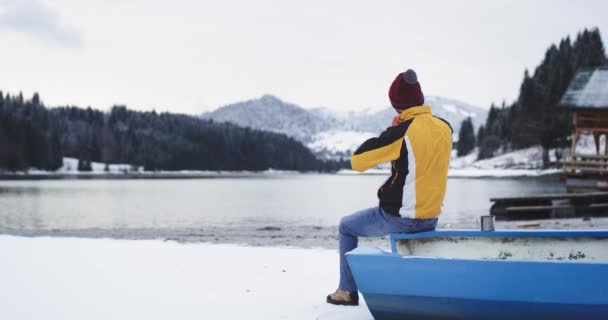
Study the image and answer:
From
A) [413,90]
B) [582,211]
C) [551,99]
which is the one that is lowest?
[582,211]

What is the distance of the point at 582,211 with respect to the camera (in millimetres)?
19797

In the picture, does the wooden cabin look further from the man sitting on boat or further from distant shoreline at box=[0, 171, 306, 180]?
distant shoreline at box=[0, 171, 306, 180]

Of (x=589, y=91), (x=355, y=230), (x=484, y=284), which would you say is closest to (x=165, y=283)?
(x=355, y=230)

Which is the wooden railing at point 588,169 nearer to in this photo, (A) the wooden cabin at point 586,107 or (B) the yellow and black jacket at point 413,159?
(A) the wooden cabin at point 586,107

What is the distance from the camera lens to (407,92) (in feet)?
15.5

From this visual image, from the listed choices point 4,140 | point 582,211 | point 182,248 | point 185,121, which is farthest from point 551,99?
point 185,121

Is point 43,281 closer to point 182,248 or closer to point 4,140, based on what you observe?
point 182,248

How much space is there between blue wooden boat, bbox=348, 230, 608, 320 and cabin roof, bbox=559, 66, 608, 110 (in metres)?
31.1

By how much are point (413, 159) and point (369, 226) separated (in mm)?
773

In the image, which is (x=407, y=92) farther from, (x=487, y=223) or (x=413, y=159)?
(x=487, y=223)

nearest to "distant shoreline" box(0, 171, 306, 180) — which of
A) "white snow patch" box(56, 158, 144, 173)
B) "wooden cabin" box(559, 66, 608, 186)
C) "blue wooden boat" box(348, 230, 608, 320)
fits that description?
"white snow patch" box(56, 158, 144, 173)

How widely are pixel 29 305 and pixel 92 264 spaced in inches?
82.3

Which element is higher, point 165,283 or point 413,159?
point 413,159

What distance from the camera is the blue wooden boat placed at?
12.0 feet
